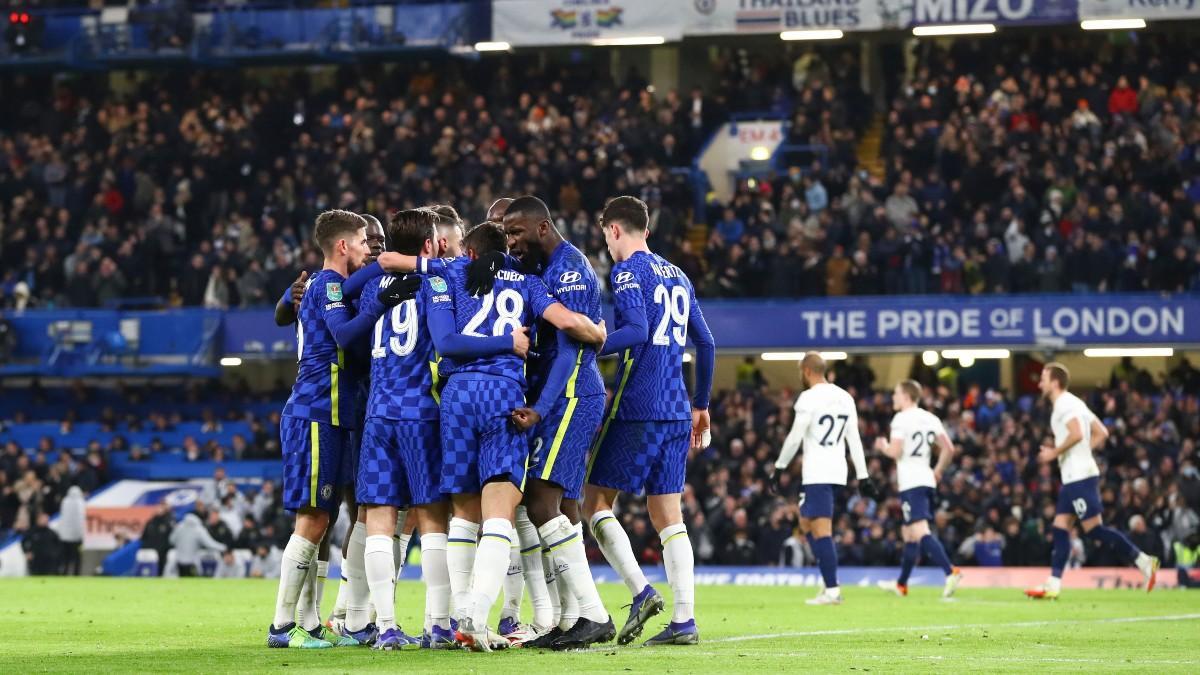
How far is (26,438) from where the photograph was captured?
32875mm

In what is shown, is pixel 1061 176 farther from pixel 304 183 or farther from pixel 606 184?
pixel 304 183

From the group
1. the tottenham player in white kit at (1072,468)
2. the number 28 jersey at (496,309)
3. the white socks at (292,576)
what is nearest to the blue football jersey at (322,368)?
the white socks at (292,576)

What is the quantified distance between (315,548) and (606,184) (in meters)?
22.6

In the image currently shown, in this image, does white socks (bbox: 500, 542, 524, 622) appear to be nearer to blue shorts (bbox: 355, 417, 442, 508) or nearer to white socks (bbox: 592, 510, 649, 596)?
white socks (bbox: 592, 510, 649, 596)

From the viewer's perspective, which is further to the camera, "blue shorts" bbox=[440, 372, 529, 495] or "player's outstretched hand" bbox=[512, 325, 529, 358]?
"player's outstretched hand" bbox=[512, 325, 529, 358]

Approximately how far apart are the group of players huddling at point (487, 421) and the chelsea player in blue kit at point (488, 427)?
1 centimetres

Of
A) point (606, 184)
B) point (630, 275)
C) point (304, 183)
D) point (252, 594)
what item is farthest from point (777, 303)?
point (630, 275)

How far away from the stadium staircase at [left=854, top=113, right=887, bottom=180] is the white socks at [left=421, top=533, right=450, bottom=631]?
25.1 metres

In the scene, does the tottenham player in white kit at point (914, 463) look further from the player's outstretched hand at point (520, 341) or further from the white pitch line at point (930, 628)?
the player's outstretched hand at point (520, 341)

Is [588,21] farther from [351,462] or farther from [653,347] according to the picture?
[351,462]

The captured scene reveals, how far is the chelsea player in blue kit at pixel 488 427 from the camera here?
10.0 m

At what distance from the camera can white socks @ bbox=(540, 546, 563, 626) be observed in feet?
35.7

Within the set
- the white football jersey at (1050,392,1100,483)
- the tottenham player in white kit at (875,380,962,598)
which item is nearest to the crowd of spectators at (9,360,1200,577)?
the tottenham player in white kit at (875,380,962,598)

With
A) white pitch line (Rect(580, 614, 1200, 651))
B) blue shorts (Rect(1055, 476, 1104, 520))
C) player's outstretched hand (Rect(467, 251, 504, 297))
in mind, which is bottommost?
white pitch line (Rect(580, 614, 1200, 651))
